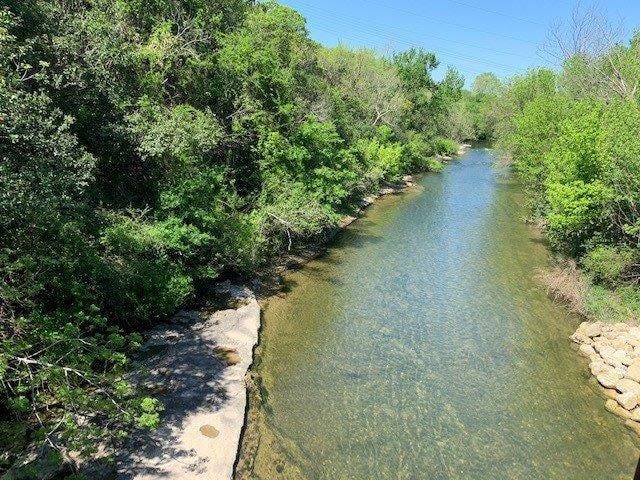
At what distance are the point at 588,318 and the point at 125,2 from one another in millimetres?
24973

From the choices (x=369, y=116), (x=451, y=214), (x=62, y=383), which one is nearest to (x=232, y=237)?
(x=62, y=383)

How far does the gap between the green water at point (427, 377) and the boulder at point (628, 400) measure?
74 centimetres

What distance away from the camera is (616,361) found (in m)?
16.8

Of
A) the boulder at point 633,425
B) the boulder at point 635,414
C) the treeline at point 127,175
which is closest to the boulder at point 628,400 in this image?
the boulder at point 635,414

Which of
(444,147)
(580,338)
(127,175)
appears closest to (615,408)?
(580,338)

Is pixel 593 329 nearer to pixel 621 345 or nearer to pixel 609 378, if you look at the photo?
pixel 621 345

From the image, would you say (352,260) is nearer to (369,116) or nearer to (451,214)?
(451,214)

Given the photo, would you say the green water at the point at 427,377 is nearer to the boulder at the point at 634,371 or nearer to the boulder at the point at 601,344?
the boulder at the point at 601,344

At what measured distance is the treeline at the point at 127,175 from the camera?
31.6ft

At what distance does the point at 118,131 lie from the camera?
53.0ft

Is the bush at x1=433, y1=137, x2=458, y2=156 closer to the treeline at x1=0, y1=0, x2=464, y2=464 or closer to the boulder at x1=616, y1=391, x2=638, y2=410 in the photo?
the treeline at x1=0, y1=0, x2=464, y2=464

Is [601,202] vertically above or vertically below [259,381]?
above

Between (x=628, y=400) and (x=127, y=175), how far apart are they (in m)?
19.6

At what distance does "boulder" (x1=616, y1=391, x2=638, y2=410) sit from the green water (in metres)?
0.74
